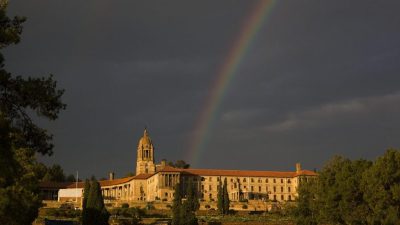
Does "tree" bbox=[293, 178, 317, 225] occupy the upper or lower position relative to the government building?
lower

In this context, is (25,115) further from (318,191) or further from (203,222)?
(203,222)

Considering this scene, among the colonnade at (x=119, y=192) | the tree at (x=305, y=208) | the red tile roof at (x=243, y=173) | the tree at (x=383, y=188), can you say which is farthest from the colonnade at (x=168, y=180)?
the tree at (x=383, y=188)

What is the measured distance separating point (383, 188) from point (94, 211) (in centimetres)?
3252

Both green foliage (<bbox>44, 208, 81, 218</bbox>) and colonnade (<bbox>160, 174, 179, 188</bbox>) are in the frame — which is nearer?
green foliage (<bbox>44, 208, 81, 218</bbox>)

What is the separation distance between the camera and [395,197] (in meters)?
40.9

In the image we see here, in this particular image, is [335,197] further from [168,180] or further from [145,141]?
[145,141]

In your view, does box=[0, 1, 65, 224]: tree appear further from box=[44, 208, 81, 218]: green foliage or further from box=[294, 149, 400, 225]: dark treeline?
box=[44, 208, 81, 218]: green foliage

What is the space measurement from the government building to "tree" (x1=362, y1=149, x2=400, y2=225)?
87830 millimetres

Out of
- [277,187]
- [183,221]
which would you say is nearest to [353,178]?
[183,221]

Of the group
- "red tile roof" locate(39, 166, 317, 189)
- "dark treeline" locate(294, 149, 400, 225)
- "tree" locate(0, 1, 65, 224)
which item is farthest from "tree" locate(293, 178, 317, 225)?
"red tile roof" locate(39, 166, 317, 189)

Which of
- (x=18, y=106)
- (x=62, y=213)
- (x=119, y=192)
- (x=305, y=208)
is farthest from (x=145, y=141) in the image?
(x=18, y=106)

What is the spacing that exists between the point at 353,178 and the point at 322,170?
5.15 m

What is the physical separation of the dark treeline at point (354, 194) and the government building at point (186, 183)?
7896 centimetres

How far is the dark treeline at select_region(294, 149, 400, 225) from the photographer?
4184 cm
